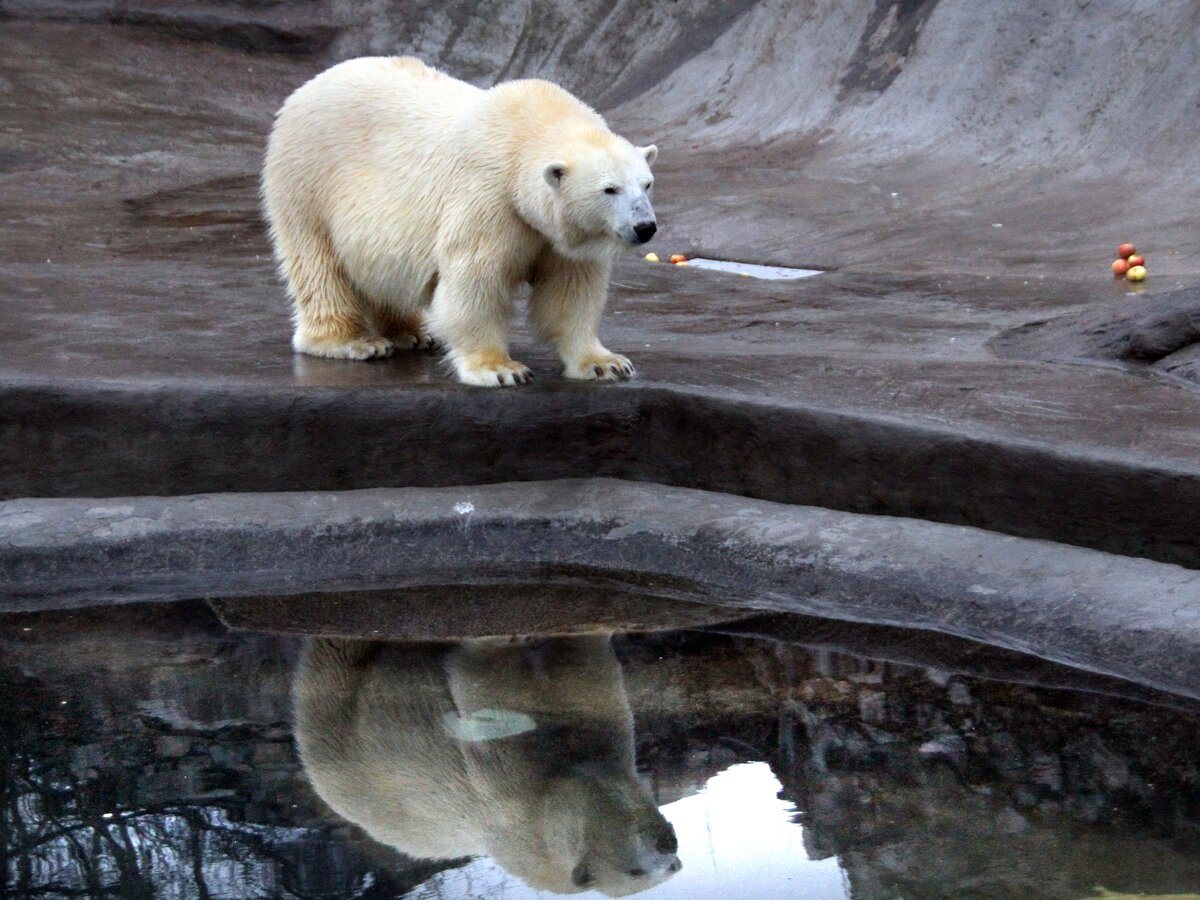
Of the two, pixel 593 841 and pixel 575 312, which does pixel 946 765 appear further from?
pixel 575 312

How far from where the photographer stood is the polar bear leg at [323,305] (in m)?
5.22

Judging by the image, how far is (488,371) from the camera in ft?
15.6

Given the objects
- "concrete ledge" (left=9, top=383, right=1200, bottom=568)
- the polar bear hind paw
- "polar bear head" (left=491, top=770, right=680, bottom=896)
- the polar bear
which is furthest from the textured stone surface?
"polar bear head" (left=491, top=770, right=680, bottom=896)

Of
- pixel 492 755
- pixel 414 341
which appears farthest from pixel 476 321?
pixel 492 755

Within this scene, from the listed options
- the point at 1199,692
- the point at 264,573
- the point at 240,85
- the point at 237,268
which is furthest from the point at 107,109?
the point at 1199,692

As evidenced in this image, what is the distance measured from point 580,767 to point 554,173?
180 cm

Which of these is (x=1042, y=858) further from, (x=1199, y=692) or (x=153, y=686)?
(x=153, y=686)

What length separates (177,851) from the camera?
3.12 m

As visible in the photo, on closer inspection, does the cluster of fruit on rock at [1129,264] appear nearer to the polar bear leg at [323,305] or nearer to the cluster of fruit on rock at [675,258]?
the cluster of fruit on rock at [675,258]

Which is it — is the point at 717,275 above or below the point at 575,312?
below

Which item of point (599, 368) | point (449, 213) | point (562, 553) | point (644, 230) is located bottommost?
point (562, 553)

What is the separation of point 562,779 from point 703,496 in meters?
1.48

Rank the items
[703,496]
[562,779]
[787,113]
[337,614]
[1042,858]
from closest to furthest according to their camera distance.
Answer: [1042,858], [562,779], [337,614], [703,496], [787,113]

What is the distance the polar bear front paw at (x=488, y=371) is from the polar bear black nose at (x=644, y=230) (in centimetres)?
71
